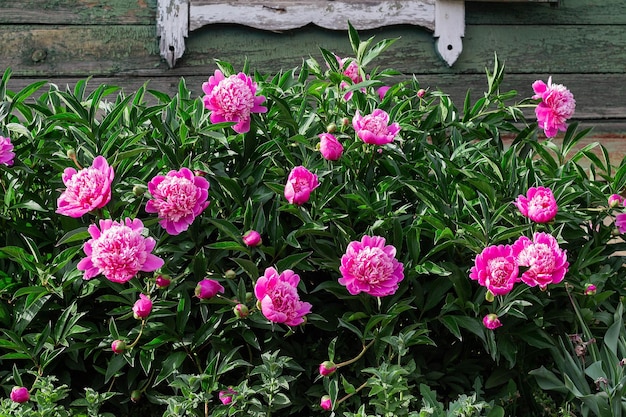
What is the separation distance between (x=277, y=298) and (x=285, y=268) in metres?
0.14

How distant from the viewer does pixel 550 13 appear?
3291 millimetres

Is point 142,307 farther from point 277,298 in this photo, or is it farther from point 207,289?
point 277,298

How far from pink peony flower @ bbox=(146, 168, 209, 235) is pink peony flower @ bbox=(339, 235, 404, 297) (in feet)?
0.92

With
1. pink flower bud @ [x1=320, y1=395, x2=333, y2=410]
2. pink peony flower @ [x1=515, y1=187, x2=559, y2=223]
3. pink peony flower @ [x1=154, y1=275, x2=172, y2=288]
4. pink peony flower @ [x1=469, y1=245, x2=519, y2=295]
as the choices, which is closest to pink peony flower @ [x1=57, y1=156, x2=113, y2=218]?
pink peony flower @ [x1=154, y1=275, x2=172, y2=288]

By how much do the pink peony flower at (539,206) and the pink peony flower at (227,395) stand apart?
25.4 inches

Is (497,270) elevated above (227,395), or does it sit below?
above

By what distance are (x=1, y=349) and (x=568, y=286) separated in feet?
3.88

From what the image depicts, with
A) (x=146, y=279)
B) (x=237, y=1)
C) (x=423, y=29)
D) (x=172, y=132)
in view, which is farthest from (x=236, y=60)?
(x=146, y=279)

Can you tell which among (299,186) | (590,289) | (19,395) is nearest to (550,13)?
(590,289)

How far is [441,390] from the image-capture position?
1.64 metres

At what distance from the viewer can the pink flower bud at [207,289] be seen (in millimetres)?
1363

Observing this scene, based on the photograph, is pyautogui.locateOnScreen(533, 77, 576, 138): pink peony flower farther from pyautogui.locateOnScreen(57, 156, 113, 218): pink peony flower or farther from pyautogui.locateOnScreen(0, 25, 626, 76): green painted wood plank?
pyautogui.locateOnScreen(0, 25, 626, 76): green painted wood plank

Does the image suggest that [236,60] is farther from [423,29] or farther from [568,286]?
[568,286]

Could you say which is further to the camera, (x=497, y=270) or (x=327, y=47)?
(x=327, y=47)
